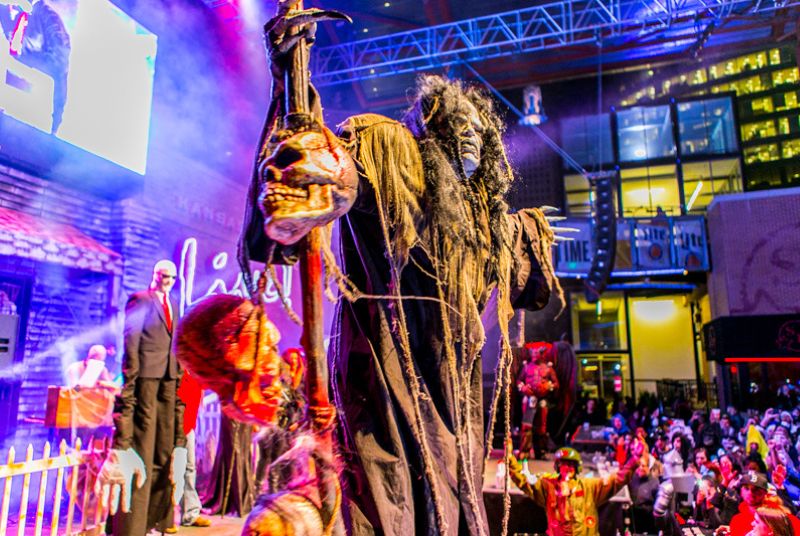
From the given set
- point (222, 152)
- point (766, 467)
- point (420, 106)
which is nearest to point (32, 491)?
point (222, 152)

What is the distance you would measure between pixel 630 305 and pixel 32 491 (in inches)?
644

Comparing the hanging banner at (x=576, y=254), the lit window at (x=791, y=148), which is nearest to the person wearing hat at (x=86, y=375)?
the hanging banner at (x=576, y=254)

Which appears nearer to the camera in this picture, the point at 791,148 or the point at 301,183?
Result: the point at 301,183

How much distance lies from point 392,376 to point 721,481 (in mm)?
5720

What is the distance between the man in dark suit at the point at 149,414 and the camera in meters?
3.76

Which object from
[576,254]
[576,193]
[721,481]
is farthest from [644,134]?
[721,481]

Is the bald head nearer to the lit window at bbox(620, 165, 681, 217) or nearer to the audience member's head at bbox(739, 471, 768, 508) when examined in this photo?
the audience member's head at bbox(739, 471, 768, 508)

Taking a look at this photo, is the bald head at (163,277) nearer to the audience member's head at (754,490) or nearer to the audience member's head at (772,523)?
the audience member's head at (772,523)

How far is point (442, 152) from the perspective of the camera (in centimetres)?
165

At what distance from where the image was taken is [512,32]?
36.8 feet

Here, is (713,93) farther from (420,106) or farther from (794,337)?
(420,106)

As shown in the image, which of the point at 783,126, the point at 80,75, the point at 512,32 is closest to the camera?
the point at 80,75

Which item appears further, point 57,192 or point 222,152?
point 222,152

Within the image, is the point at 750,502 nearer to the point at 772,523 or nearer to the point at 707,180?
the point at 772,523
